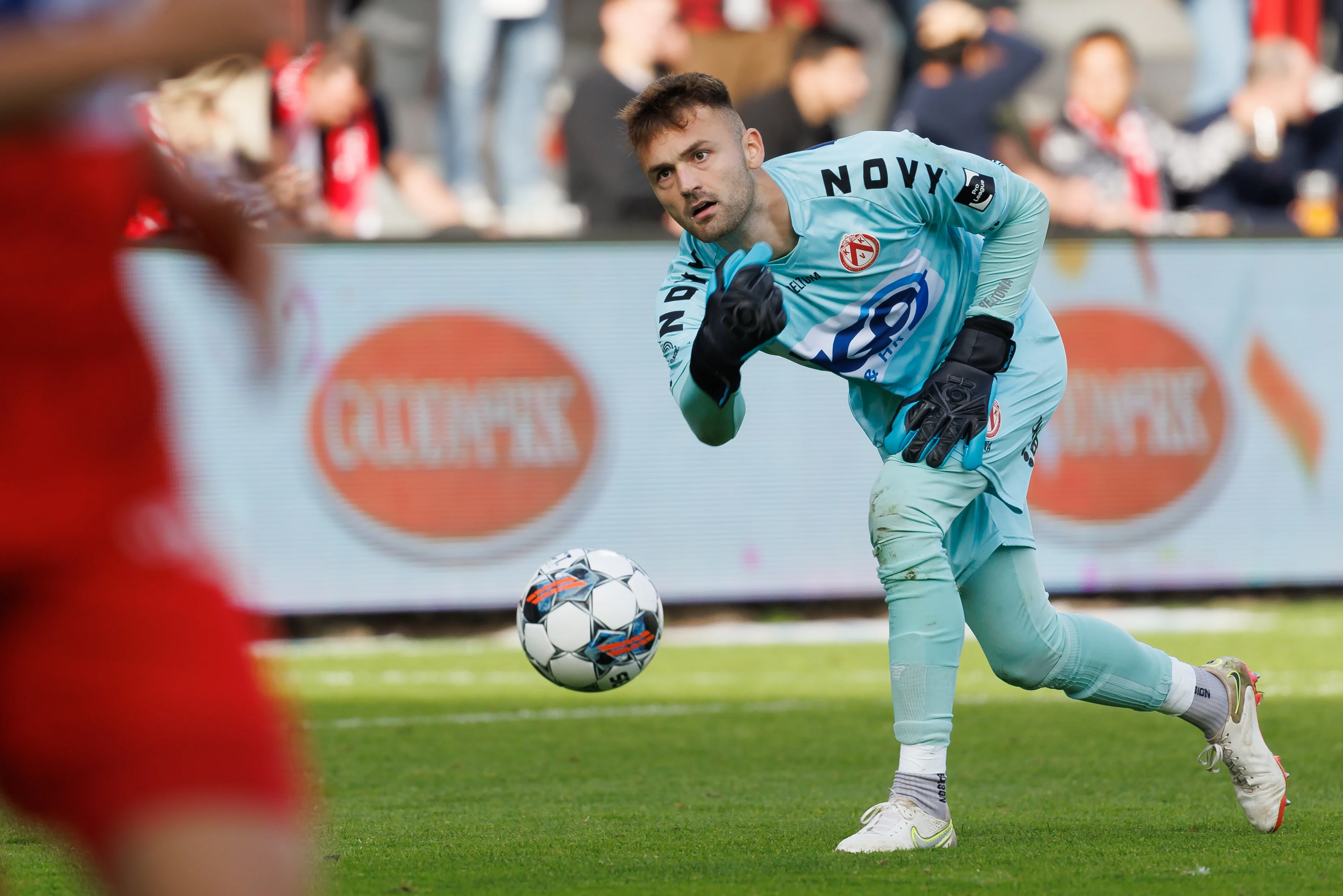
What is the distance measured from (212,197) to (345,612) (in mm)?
8099

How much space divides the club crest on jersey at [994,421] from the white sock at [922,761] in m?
0.86

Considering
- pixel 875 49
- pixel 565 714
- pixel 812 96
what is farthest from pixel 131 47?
pixel 875 49

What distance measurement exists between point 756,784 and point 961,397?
5.89ft

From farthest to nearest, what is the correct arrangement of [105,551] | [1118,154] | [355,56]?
[1118,154] → [355,56] → [105,551]

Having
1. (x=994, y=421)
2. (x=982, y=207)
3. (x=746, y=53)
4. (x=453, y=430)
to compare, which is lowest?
(x=453, y=430)

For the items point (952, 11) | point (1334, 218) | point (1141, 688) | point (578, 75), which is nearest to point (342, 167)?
point (578, 75)

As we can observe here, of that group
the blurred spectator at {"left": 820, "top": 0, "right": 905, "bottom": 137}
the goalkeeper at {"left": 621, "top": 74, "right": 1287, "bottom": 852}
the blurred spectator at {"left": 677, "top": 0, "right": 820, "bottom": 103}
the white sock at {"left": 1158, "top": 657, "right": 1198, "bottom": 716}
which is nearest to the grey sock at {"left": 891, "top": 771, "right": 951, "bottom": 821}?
the goalkeeper at {"left": 621, "top": 74, "right": 1287, "bottom": 852}

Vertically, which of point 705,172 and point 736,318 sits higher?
point 705,172

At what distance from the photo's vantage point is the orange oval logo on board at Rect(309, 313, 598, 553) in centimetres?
994

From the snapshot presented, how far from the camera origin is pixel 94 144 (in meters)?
2.03

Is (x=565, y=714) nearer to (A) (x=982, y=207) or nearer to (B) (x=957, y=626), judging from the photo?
(B) (x=957, y=626)

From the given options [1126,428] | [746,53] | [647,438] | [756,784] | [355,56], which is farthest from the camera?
[746,53]

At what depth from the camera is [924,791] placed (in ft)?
14.7

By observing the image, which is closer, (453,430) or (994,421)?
(994,421)
